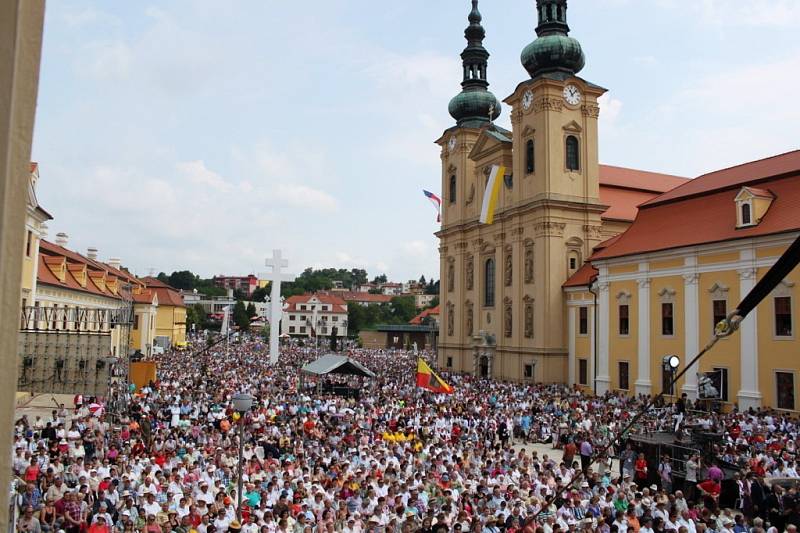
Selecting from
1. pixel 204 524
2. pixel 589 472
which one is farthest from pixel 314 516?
pixel 589 472

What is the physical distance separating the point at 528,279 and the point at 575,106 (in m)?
11.7

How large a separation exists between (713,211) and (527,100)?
17207 mm

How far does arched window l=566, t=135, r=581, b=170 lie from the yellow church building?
98 millimetres

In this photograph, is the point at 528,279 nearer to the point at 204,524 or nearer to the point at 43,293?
the point at 43,293

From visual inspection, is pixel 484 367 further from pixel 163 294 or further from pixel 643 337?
pixel 163 294

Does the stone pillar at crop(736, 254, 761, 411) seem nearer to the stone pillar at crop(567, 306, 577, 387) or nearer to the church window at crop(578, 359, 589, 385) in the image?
the church window at crop(578, 359, 589, 385)

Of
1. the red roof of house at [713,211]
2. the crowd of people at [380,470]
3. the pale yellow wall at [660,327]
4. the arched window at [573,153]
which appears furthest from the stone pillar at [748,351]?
the arched window at [573,153]

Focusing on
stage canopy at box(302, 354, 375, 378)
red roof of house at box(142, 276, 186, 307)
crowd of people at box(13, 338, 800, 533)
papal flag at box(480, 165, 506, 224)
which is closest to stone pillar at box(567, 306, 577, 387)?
papal flag at box(480, 165, 506, 224)

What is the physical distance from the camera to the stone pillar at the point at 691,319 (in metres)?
32.1

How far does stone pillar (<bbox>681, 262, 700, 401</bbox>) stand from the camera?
32.1 m

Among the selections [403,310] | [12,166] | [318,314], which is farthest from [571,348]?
[403,310]

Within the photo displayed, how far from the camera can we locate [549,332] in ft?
141

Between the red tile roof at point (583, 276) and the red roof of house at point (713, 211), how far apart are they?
8.99 ft

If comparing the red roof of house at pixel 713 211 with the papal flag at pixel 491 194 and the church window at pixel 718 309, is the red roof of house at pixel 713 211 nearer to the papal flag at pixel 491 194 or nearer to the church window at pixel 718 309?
the church window at pixel 718 309
